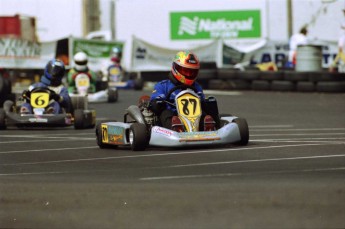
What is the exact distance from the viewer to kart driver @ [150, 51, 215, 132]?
10.2 meters

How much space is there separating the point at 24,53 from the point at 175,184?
2082 centimetres

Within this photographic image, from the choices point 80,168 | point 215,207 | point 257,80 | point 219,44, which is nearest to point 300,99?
point 257,80

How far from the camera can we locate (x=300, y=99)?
19969mm

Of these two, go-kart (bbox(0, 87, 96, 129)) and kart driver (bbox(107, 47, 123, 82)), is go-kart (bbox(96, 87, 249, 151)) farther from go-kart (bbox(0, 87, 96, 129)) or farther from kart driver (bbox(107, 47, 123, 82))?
kart driver (bbox(107, 47, 123, 82))

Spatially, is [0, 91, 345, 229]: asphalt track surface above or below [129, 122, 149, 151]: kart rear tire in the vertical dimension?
below

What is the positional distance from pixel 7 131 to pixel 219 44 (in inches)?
564

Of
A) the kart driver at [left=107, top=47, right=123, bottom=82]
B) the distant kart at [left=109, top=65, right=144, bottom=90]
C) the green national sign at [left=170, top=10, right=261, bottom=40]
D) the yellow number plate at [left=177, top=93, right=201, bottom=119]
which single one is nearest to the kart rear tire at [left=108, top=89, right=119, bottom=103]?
the distant kart at [left=109, top=65, right=144, bottom=90]

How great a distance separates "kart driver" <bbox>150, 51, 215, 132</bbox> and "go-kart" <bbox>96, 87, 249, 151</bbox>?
0.19ft

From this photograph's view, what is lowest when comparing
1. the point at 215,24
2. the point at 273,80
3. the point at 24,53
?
the point at 273,80

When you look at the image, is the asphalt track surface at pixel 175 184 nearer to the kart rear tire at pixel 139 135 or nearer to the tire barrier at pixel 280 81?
the kart rear tire at pixel 139 135

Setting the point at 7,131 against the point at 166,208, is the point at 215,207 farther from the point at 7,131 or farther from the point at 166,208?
the point at 7,131

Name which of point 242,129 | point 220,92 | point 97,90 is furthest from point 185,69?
point 220,92

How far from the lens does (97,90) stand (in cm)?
2006

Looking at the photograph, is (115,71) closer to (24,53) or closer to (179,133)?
(24,53)
